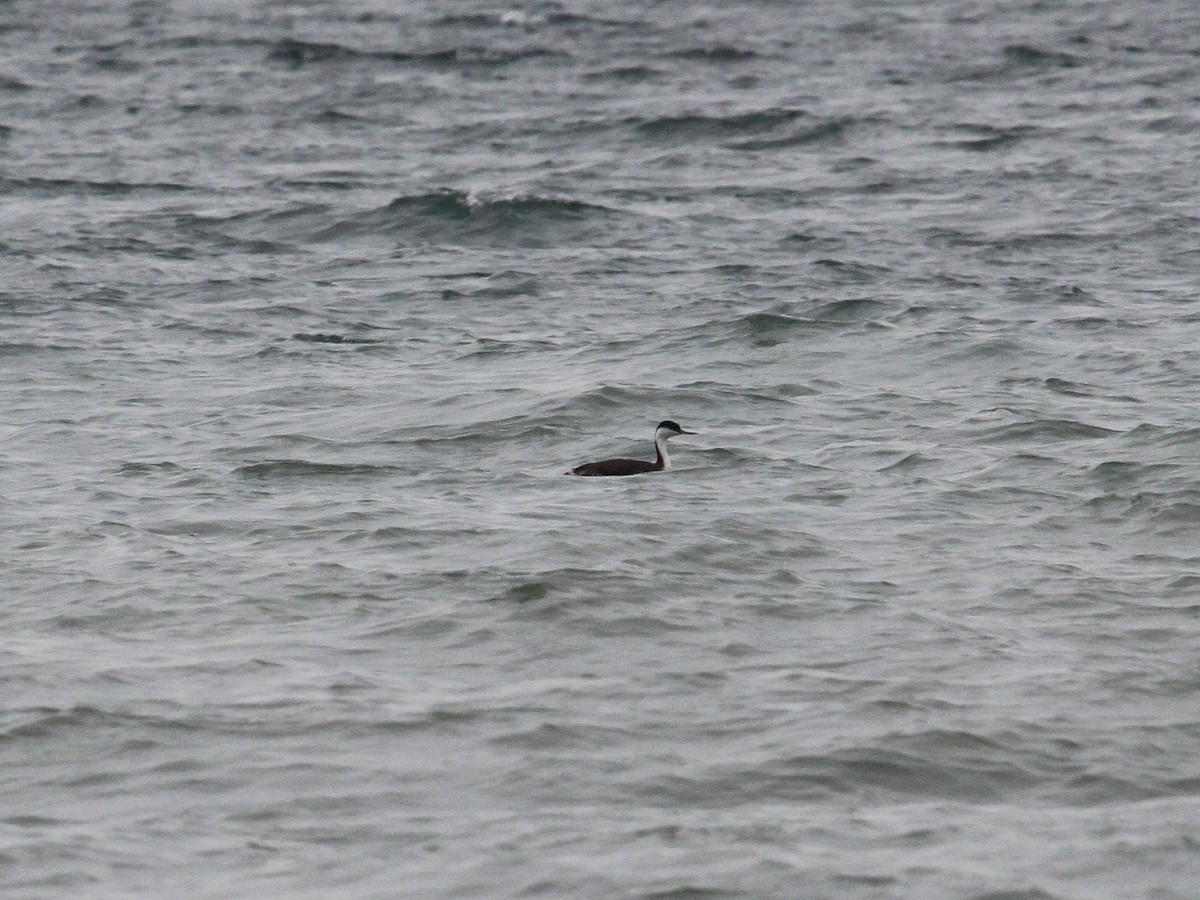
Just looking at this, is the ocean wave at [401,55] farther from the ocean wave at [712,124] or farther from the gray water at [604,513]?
the gray water at [604,513]

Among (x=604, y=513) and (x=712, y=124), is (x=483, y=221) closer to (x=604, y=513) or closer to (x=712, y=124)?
(x=712, y=124)

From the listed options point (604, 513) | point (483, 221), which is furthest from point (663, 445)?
point (483, 221)

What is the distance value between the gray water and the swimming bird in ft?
0.54

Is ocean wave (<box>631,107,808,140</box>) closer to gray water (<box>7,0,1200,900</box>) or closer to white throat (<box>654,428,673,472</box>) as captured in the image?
gray water (<box>7,0,1200,900</box>)

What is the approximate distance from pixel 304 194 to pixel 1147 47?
60.5 ft

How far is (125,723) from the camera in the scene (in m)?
9.19

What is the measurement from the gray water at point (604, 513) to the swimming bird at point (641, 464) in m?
0.16

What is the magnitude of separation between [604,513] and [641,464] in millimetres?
1230

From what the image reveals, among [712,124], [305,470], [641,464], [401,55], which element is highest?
[305,470]

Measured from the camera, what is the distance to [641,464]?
45.1ft

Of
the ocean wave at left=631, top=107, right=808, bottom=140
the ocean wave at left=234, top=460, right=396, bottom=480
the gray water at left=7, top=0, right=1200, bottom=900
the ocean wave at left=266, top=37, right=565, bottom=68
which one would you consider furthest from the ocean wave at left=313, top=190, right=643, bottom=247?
the ocean wave at left=266, top=37, right=565, bottom=68

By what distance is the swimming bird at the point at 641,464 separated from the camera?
44.3ft

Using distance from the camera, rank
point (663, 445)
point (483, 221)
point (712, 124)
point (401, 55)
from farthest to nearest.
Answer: point (401, 55) < point (712, 124) < point (483, 221) < point (663, 445)

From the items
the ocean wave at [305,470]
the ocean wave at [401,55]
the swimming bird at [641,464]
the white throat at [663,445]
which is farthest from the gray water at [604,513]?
the ocean wave at [401,55]
